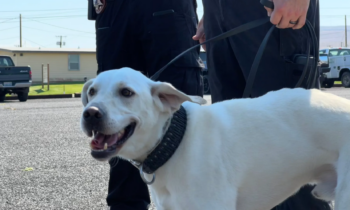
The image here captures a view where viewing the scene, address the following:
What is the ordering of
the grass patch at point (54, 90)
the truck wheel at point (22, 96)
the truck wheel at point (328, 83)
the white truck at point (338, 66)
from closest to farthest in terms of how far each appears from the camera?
1. the truck wheel at point (22, 96)
2. the white truck at point (338, 66)
3. the truck wheel at point (328, 83)
4. the grass patch at point (54, 90)

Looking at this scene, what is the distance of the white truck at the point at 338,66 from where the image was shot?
22938 millimetres

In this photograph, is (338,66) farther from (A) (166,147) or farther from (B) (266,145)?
(A) (166,147)

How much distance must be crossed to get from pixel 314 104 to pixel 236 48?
0.77m

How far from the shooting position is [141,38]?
11.1ft

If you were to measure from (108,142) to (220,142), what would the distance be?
59 cm

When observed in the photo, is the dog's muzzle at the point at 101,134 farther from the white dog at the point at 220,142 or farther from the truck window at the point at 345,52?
the truck window at the point at 345,52

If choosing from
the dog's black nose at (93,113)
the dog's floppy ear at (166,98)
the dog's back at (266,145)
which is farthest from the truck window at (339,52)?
the dog's black nose at (93,113)

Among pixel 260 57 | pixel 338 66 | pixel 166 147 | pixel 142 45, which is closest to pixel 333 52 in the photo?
pixel 338 66

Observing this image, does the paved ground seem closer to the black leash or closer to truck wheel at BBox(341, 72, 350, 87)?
the black leash

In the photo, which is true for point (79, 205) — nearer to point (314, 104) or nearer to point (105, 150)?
point (105, 150)

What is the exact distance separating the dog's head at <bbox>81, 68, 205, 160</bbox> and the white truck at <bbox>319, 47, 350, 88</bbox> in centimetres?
2161

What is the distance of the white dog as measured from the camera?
2402 millimetres

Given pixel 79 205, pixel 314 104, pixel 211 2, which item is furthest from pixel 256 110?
pixel 79 205

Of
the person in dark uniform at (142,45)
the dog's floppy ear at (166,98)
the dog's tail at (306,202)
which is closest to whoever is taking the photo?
the dog's floppy ear at (166,98)
